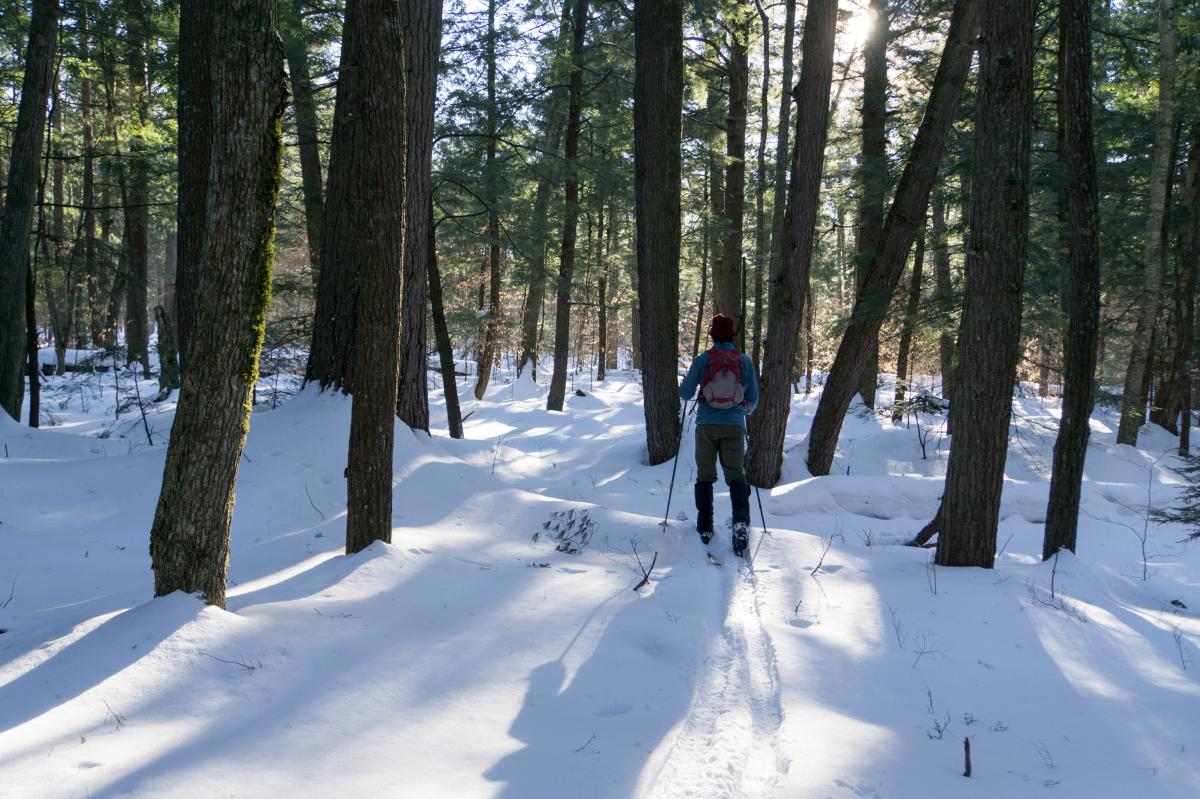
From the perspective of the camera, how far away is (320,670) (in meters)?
3.17

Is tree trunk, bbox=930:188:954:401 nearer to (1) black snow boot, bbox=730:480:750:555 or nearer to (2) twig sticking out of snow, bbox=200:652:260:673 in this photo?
(1) black snow boot, bbox=730:480:750:555

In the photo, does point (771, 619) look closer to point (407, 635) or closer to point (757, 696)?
point (757, 696)

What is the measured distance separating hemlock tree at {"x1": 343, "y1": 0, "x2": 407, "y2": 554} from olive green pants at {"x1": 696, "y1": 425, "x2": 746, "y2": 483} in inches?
117

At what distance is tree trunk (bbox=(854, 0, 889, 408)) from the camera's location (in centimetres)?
1234

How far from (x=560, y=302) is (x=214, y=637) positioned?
13619 millimetres

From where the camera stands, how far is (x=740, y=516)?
618 centimetres

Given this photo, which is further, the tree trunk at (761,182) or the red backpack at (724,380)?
the tree trunk at (761,182)

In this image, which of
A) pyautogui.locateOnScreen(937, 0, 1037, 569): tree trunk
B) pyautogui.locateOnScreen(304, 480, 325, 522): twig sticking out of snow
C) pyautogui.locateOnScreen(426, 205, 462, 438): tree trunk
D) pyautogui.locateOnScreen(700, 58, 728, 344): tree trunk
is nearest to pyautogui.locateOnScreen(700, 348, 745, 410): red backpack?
pyautogui.locateOnScreen(937, 0, 1037, 569): tree trunk

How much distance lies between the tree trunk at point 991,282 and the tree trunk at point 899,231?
3.33 metres

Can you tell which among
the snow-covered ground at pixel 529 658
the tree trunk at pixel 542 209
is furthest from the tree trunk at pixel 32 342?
the tree trunk at pixel 542 209

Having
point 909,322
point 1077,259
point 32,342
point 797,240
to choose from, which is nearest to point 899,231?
point 797,240

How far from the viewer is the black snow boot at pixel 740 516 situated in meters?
6.02

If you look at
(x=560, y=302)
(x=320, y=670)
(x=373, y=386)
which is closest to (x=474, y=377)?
(x=560, y=302)

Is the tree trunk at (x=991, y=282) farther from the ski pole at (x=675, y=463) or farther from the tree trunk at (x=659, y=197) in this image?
the tree trunk at (x=659, y=197)
